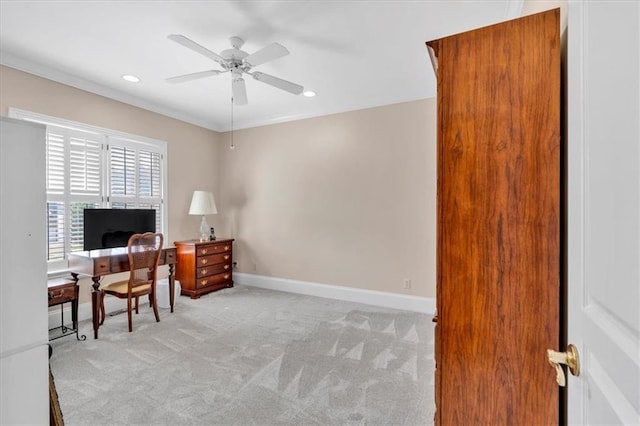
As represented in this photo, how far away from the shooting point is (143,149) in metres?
4.24

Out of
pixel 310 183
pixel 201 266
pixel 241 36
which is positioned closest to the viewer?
pixel 241 36

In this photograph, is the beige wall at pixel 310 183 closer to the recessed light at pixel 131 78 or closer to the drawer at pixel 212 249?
the drawer at pixel 212 249

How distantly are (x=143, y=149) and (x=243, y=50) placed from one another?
92.2 inches

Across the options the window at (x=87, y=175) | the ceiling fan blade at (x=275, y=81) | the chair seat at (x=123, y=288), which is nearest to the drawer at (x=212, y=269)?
the chair seat at (x=123, y=288)

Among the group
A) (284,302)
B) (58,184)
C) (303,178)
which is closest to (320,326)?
(284,302)

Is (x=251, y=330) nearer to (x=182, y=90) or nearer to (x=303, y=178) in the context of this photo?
(x=303, y=178)

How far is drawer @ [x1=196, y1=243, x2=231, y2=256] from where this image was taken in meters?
4.43

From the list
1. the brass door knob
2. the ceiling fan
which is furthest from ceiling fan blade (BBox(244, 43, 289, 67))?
the brass door knob

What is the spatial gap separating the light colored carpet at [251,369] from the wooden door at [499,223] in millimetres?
935

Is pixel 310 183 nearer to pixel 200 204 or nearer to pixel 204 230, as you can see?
pixel 200 204

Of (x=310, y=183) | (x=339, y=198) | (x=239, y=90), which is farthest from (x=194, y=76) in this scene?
(x=339, y=198)

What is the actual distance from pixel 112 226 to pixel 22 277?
118 inches
